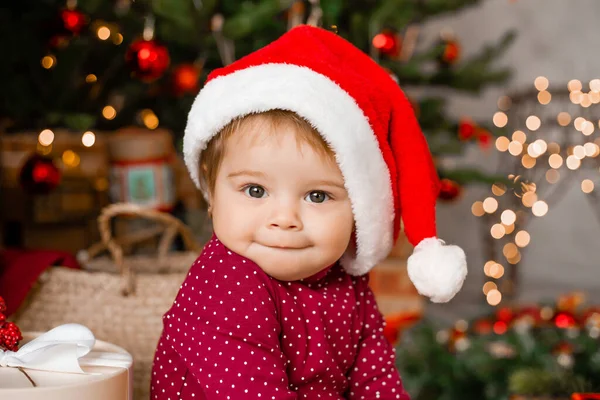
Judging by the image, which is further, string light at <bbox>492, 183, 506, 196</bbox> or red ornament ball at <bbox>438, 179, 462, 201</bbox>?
string light at <bbox>492, 183, 506, 196</bbox>

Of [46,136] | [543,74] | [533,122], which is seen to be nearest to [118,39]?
[46,136]

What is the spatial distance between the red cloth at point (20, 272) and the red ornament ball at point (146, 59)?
1.38 ft

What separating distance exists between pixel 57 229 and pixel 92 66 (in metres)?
0.51

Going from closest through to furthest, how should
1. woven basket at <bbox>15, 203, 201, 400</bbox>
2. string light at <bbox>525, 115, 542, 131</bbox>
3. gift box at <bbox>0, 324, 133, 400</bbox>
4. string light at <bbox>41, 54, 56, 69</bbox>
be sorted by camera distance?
gift box at <bbox>0, 324, 133, 400</bbox> → woven basket at <bbox>15, 203, 201, 400</bbox> → string light at <bbox>41, 54, 56, 69</bbox> → string light at <bbox>525, 115, 542, 131</bbox>

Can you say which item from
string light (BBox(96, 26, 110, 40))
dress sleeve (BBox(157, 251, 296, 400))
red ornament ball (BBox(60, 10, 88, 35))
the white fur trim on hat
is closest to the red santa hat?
the white fur trim on hat

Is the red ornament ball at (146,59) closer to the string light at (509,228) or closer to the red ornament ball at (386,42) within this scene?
the red ornament ball at (386,42)

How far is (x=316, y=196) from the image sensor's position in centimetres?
90

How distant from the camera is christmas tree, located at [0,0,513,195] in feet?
5.12

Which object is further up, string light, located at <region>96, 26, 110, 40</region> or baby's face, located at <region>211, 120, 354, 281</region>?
string light, located at <region>96, 26, 110, 40</region>

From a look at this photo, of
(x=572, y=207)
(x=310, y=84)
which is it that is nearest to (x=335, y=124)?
(x=310, y=84)

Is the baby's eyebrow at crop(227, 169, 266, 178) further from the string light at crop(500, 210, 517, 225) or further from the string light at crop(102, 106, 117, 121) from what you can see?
the string light at crop(500, 210, 517, 225)

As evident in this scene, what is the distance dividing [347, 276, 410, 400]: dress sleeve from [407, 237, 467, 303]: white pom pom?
0.51ft

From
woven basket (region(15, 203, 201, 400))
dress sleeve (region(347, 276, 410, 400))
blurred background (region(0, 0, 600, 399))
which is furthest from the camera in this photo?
blurred background (region(0, 0, 600, 399))

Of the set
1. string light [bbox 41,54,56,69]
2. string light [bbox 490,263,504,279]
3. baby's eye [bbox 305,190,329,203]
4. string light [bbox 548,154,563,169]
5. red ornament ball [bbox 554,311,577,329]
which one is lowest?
red ornament ball [bbox 554,311,577,329]
